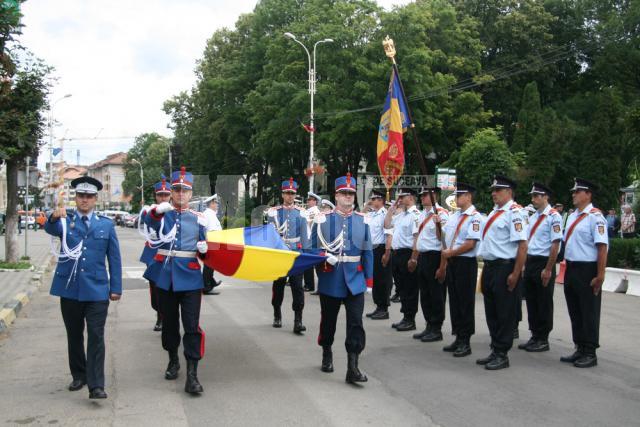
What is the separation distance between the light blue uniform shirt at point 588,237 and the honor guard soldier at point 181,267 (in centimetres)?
429

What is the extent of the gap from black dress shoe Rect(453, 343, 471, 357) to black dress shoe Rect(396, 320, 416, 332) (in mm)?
1626

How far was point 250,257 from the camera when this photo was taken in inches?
288

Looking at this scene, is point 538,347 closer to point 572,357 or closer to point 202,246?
point 572,357

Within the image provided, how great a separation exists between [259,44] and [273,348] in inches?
1467

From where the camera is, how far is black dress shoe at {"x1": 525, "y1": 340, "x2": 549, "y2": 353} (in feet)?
27.8

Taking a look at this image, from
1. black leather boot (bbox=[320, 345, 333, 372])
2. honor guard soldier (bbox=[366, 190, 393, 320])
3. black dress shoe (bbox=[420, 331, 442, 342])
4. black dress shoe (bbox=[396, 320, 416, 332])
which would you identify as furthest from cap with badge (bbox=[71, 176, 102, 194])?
black dress shoe (bbox=[396, 320, 416, 332])

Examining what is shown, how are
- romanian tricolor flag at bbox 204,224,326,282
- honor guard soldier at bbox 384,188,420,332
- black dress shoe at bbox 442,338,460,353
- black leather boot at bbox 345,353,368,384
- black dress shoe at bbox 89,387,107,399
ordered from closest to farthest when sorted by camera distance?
black dress shoe at bbox 89,387,107,399 → black leather boot at bbox 345,353,368,384 → romanian tricolor flag at bbox 204,224,326,282 → black dress shoe at bbox 442,338,460,353 → honor guard soldier at bbox 384,188,420,332

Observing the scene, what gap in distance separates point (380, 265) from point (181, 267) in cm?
544

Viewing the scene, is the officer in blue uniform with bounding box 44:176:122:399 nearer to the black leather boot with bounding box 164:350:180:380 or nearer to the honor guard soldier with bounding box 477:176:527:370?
the black leather boot with bounding box 164:350:180:380

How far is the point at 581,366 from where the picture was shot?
7566mm

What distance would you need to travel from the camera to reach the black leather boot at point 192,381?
247 inches

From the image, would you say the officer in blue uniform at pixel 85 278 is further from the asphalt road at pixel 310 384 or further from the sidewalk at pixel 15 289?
the sidewalk at pixel 15 289

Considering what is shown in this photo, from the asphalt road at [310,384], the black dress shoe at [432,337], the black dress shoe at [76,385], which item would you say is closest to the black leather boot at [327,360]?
the asphalt road at [310,384]

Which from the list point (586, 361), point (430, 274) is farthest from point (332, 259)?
point (586, 361)
